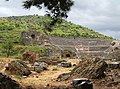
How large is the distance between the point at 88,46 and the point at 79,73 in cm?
4284

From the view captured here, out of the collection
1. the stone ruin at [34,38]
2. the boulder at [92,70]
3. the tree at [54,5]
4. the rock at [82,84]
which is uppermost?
the stone ruin at [34,38]

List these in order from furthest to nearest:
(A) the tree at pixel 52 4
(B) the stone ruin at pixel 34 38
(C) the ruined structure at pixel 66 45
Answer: (B) the stone ruin at pixel 34 38 < (C) the ruined structure at pixel 66 45 < (A) the tree at pixel 52 4

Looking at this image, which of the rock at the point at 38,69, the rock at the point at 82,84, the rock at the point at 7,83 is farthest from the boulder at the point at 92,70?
the rock at the point at 38,69

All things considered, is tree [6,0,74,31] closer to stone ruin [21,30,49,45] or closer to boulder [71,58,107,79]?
boulder [71,58,107,79]

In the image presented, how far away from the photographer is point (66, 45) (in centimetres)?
6488

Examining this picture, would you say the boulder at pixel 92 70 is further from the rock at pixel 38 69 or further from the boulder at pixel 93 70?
the rock at pixel 38 69

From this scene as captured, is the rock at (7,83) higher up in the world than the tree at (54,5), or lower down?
lower down

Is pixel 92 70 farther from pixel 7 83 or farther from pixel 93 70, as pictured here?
pixel 7 83

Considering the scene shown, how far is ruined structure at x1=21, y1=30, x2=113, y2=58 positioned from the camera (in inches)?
2344

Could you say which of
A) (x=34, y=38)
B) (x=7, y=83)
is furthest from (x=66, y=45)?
(x=7, y=83)

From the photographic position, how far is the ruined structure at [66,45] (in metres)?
59.5

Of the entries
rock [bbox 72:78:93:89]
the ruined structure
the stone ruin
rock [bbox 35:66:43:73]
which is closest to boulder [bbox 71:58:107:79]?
rock [bbox 72:78:93:89]

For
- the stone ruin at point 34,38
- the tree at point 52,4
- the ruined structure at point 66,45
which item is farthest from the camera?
the stone ruin at point 34,38

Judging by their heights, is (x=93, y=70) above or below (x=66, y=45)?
below
